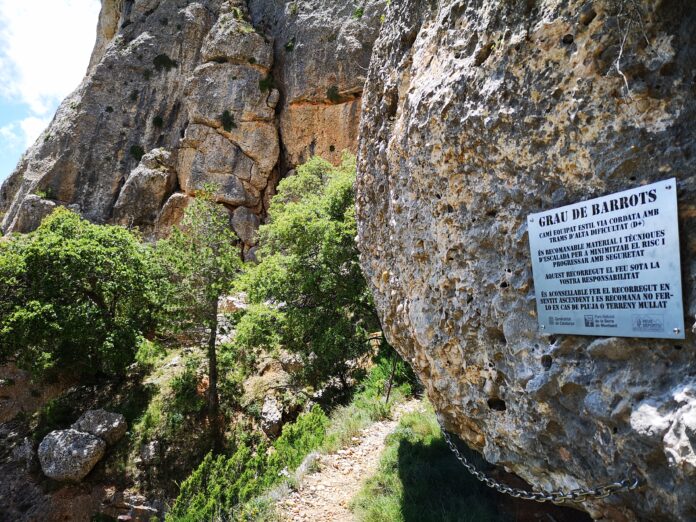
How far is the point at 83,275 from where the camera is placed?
13.2 m

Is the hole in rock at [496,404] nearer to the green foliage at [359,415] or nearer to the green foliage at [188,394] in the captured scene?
the green foliage at [359,415]

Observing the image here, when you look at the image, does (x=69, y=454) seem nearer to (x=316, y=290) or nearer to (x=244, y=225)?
(x=316, y=290)

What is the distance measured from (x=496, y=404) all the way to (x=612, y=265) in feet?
4.49

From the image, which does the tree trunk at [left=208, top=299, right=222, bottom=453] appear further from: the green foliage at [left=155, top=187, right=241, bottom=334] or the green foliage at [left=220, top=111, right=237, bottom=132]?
the green foliage at [left=220, top=111, right=237, bottom=132]

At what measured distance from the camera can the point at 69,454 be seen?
38.1 feet

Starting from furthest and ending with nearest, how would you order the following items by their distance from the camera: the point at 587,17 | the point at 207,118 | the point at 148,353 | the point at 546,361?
the point at 207,118 < the point at 148,353 < the point at 546,361 < the point at 587,17

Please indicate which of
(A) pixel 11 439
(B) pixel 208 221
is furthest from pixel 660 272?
(A) pixel 11 439

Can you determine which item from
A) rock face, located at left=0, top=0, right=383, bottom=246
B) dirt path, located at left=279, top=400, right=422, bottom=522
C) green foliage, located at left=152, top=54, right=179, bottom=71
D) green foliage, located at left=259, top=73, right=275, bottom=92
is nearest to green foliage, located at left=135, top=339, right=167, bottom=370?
dirt path, located at left=279, top=400, right=422, bottom=522

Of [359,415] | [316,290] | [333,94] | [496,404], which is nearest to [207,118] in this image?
[333,94]

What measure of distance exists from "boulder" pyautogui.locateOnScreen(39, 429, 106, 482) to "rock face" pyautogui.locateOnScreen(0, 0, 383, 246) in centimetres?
1322

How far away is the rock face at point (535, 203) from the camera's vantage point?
7.09ft

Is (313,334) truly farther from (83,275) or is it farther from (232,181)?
(232,181)

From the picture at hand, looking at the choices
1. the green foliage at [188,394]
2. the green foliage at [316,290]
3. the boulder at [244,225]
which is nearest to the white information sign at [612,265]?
the green foliage at [316,290]

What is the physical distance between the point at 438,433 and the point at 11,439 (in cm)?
1445
